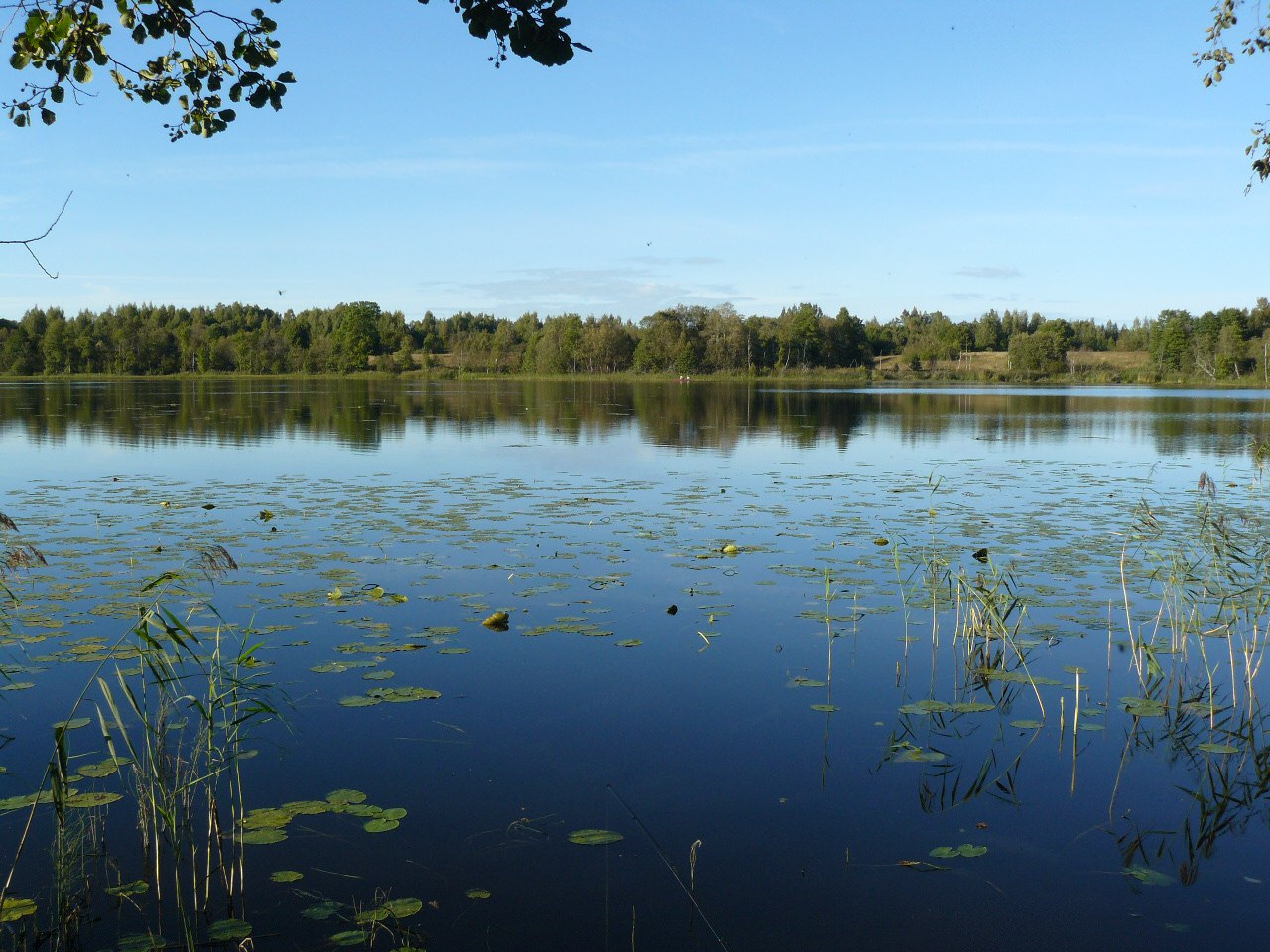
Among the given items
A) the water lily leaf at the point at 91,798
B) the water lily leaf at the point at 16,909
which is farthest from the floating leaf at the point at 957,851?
the water lily leaf at the point at 91,798

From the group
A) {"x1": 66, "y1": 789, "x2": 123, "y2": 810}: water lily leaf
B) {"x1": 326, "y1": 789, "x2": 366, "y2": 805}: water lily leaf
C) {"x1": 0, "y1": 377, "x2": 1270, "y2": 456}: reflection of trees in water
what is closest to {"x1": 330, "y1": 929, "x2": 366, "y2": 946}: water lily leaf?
{"x1": 326, "y1": 789, "x2": 366, "y2": 805}: water lily leaf

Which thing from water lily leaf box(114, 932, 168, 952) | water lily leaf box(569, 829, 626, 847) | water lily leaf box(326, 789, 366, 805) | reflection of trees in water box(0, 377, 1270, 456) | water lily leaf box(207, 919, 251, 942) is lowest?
water lily leaf box(207, 919, 251, 942)

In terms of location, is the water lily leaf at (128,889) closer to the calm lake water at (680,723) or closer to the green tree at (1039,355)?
the calm lake water at (680,723)

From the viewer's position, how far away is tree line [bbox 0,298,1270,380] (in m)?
106

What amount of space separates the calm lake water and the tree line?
3796 inches

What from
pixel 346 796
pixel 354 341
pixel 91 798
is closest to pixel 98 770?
pixel 91 798

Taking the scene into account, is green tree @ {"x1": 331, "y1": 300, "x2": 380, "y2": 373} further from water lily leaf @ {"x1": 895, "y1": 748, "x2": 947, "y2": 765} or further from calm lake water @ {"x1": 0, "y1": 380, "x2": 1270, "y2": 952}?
water lily leaf @ {"x1": 895, "y1": 748, "x2": 947, "y2": 765}

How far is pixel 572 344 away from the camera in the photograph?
377ft

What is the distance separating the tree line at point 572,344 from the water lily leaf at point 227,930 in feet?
339

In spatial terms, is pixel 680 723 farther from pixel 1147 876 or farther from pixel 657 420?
pixel 657 420

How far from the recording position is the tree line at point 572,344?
10600 cm

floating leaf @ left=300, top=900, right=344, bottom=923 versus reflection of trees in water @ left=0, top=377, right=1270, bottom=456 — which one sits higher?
reflection of trees in water @ left=0, top=377, right=1270, bottom=456

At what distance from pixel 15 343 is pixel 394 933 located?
123 meters

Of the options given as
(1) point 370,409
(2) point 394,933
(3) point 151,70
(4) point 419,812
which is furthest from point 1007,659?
(1) point 370,409
